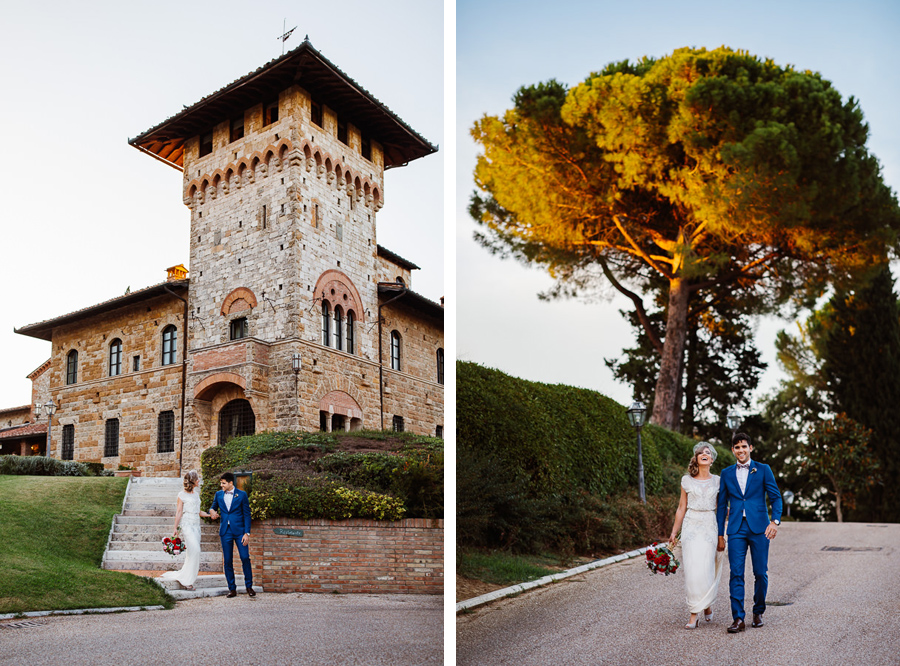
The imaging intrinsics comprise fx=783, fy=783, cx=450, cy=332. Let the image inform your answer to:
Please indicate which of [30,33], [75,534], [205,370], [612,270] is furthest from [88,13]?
[612,270]

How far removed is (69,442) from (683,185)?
3.87 m

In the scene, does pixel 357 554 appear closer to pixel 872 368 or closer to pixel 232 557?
pixel 232 557

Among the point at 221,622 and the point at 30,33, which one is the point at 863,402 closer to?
the point at 221,622

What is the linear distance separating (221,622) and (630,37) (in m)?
4.02

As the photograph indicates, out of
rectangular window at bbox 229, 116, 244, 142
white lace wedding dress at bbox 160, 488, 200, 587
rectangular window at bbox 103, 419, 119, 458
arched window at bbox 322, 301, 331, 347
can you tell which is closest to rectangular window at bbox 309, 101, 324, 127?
rectangular window at bbox 229, 116, 244, 142

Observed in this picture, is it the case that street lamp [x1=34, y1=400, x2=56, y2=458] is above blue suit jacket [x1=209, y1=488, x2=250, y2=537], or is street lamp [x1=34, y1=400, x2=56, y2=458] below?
above

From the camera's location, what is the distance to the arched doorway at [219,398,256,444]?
A: 470 centimetres

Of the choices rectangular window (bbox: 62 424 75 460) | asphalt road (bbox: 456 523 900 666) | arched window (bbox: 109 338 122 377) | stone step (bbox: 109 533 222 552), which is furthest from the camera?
arched window (bbox: 109 338 122 377)

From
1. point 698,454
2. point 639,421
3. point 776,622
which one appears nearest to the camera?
point 776,622

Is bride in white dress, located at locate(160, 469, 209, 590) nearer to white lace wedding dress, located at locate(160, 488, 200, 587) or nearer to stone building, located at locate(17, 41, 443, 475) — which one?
white lace wedding dress, located at locate(160, 488, 200, 587)

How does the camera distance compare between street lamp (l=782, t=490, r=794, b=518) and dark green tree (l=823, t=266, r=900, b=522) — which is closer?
dark green tree (l=823, t=266, r=900, b=522)

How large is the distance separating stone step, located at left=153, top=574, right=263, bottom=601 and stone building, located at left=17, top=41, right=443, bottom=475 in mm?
641

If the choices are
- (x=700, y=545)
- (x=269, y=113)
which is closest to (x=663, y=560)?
(x=700, y=545)

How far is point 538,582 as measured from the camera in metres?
4.93
